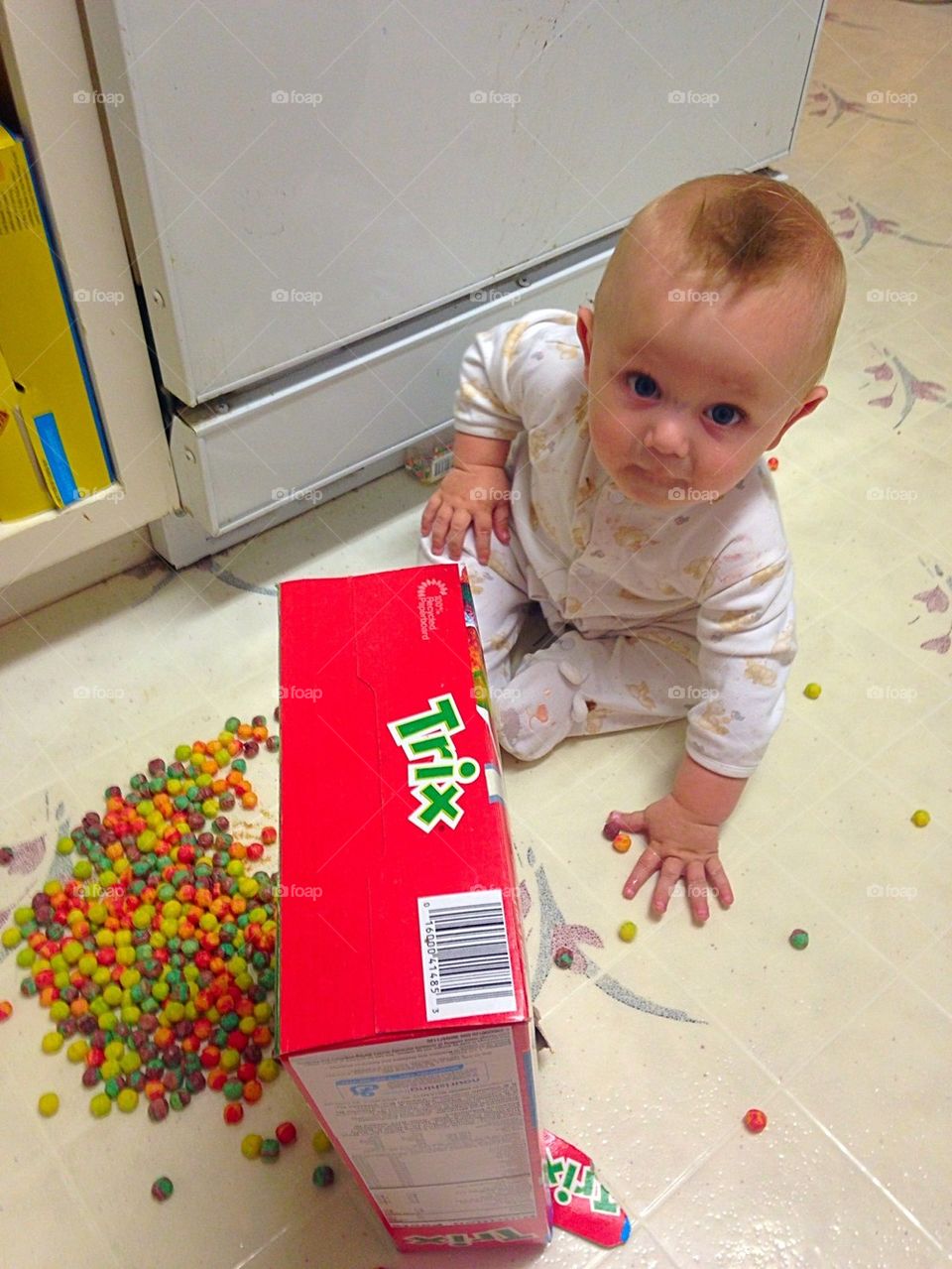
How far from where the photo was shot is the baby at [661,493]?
2.04 ft

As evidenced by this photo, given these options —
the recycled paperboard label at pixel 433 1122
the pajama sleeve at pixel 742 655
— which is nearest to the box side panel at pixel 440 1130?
the recycled paperboard label at pixel 433 1122

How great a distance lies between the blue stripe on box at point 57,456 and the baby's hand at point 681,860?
0.54 meters

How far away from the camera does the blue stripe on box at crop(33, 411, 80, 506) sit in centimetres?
80

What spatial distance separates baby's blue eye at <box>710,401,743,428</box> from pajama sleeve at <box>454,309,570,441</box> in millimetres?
213

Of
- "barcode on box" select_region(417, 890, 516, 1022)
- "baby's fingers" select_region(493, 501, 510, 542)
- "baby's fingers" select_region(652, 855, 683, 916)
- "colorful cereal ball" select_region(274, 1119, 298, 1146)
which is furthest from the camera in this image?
"baby's fingers" select_region(493, 501, 510, 542)

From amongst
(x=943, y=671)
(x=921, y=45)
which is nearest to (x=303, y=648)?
(x=943, y=671)

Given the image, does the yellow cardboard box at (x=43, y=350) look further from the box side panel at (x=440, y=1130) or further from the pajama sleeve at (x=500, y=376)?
the box side panel at (x=440, y=1130)

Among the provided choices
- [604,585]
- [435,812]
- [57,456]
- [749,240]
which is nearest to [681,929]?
[604,585]

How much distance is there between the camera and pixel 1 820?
849 mm

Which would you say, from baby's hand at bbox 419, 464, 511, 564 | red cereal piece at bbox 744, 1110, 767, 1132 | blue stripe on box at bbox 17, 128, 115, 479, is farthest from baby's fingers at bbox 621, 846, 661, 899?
blue stripe on box at bbox 17, 128, 115, 479

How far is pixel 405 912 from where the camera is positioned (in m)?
0.49

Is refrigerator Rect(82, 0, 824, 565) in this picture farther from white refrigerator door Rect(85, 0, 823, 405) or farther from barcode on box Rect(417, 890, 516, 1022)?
barcode on box Rect(417, 890, 516, 1022)

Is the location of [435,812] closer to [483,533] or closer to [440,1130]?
[440,1130]

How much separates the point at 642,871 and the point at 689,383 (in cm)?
39
